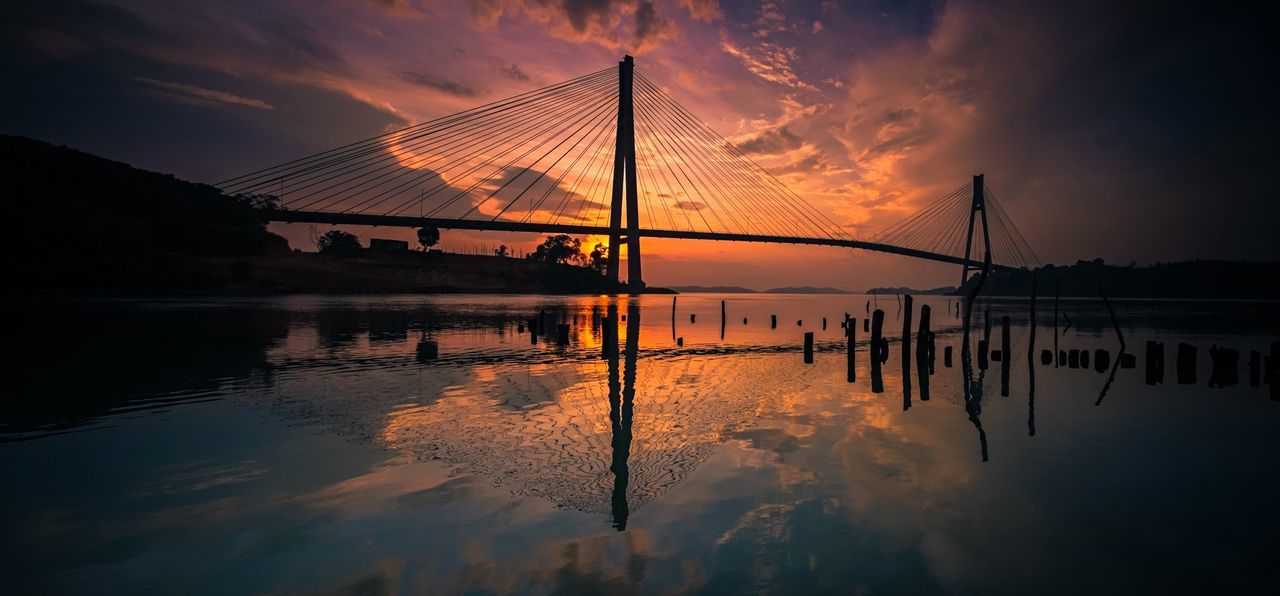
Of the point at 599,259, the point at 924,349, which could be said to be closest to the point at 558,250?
the point at 599,259

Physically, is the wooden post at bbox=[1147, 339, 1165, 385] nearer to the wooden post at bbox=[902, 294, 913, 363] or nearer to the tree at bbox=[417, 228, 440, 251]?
the wooden post at bbox=[902, 294, 913, 363]

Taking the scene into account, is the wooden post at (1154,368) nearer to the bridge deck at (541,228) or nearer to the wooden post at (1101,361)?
the wooden post at (1101,361)

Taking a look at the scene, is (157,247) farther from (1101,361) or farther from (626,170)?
(1101,361)

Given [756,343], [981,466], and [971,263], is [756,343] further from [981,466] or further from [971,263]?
[971,263]

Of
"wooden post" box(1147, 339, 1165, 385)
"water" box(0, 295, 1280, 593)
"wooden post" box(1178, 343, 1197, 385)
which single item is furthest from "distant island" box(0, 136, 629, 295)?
"wooden post" box(1178, 343, 1197, 385)

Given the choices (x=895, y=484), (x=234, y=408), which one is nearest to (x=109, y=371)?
(x=234, y=408)

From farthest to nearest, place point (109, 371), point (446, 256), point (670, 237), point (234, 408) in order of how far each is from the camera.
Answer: point (446, 256) → point (670, 237) → point (109, 371) → point (234, 408)
